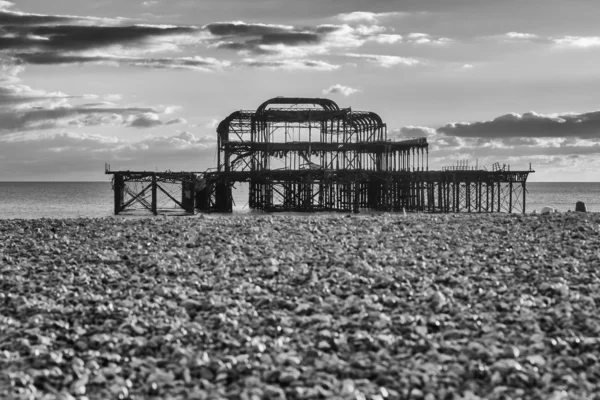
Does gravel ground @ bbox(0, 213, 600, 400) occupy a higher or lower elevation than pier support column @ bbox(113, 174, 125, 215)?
lower

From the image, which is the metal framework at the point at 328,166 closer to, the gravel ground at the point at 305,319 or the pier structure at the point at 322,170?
the pier structure at the point at 322,170

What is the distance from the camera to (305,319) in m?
11.8

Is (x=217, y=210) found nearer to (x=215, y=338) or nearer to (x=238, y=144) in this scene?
(x=238, y=144)

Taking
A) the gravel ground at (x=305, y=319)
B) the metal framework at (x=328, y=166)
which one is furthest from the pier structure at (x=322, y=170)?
the gravel ground at (x=305, y=319)

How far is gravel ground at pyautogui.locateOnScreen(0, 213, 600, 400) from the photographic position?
969 centimetres

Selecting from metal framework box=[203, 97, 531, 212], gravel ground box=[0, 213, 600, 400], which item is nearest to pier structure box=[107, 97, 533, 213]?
metal framework box=[203, 97, 531, 212]

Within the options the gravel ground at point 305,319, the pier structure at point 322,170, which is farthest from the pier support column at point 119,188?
the gravel ground at point 305,319

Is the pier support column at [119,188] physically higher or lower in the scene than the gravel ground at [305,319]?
higher

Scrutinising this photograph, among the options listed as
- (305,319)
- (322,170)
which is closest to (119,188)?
(322,170)

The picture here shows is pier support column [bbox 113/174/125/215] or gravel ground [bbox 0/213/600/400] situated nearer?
gravel ground [bbox 0/213/600/400]

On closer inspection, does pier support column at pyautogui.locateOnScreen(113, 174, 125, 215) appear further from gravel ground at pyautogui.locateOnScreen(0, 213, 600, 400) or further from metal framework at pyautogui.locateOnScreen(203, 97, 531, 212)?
gravel ground at pyautogui.locateOnScreen(0, 213, 600, 400)

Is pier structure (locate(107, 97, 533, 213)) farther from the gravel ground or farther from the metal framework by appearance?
the gravel ground

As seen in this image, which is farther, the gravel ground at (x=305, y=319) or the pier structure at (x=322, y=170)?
the pier structure at (x=322, y=170)

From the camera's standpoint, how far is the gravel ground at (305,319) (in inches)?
381
